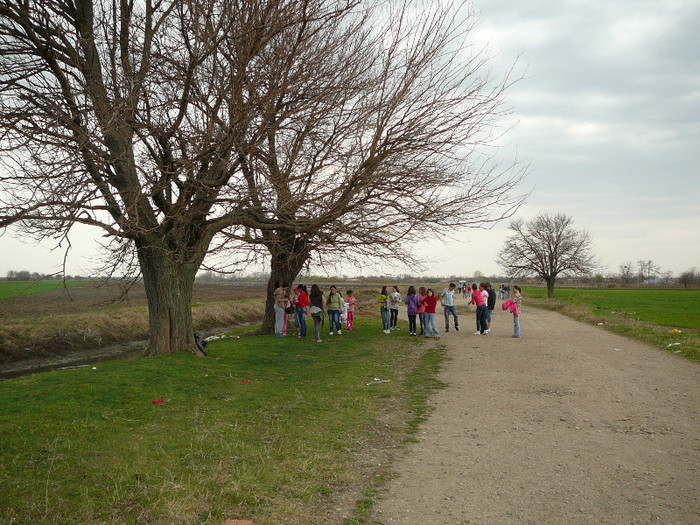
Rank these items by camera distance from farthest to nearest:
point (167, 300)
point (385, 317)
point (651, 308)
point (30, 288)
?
point (651, 308) → point (385, 317) → point (30, 288) → point (167, 300)

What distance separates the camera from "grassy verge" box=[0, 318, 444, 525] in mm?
4176

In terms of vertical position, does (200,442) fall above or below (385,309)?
below

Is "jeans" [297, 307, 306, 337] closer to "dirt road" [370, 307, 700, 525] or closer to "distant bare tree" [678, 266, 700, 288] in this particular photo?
"dirt road" [370, 307, 700, 525]

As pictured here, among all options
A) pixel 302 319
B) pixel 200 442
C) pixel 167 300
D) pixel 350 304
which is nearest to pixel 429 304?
pixel 350 304

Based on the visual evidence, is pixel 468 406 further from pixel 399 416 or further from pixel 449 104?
pixel 449 104

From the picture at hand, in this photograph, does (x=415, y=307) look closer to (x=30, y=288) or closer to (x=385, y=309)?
(x=385, y=309)

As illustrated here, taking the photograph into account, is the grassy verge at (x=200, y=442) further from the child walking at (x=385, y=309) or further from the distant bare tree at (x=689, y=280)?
the distant bare tree at (x=689, y=280)

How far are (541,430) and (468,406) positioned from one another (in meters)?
1.63

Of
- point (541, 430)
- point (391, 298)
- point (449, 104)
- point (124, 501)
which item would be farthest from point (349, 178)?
point (391, 298)

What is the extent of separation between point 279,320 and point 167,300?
7.06 meters

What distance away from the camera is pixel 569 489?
4.75m

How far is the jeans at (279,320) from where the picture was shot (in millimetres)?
18672

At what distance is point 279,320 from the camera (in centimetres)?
1869

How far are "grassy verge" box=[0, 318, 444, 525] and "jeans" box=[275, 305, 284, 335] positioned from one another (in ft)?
24.0
